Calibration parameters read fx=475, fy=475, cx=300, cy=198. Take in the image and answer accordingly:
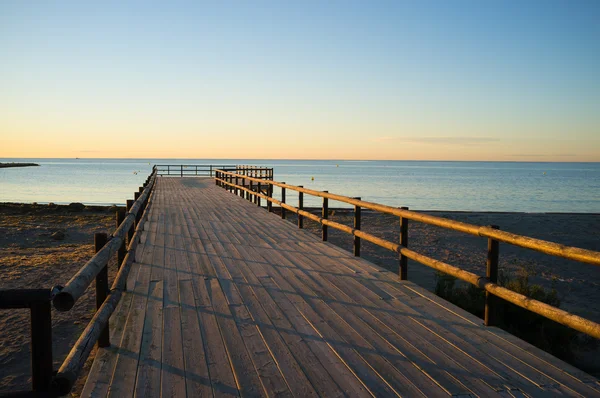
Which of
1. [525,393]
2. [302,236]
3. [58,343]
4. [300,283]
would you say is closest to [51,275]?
[58,343]

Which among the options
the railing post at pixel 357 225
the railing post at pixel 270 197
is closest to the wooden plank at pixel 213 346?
the railing post at pixel 357 225

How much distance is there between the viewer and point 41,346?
7.31ft

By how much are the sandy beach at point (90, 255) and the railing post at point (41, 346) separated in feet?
10.2

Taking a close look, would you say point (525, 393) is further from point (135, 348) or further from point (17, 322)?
point (17, 322)

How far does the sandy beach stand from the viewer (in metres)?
6.17

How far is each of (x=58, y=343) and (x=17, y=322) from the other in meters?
1.26

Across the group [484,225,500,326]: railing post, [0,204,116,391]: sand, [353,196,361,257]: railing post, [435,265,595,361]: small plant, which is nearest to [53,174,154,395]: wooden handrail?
[0,204,116,391]: sand

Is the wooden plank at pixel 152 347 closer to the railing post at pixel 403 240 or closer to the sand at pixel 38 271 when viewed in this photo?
the sand at pixel 38 271

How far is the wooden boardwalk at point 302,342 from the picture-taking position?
10.2ft

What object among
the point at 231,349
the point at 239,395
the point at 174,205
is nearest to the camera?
the point at 239,395

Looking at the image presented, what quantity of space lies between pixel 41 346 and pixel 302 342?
6.77ft

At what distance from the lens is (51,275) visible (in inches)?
373

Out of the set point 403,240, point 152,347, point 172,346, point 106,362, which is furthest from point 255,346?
point 403,240

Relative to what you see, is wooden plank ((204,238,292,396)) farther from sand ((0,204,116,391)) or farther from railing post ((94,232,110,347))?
sand ((0,204,116,391))
